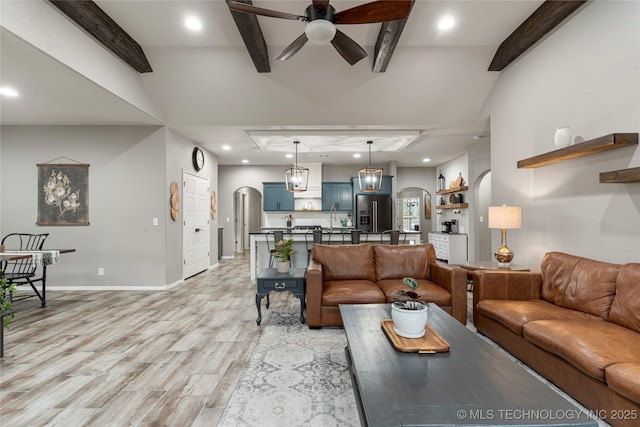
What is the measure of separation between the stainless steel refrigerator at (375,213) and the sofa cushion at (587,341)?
585cm

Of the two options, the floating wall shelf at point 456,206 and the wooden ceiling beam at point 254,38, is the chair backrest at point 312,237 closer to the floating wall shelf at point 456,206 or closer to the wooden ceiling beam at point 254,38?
the wooden ceiling beam at point 254,38

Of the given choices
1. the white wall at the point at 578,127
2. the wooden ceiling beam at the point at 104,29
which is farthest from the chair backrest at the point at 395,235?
the wooden ceiling beam at the point at 104,29

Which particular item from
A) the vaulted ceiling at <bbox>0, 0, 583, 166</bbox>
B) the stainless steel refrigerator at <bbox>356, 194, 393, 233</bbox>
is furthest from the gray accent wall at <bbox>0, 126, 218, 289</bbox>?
the stainless steel refrigerator at <bbox>356, 194, 393, 233</bbox>

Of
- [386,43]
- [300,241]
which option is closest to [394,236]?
[300,241]

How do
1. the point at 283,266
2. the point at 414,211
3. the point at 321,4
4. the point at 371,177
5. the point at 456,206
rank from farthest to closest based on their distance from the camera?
1. the point at 414,211
2. the point at 456,206
3. the point at 371,177
4. the point at 283,266
5. the point at 321,4

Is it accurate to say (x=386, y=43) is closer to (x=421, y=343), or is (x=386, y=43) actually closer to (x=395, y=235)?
(x=395, y=235)

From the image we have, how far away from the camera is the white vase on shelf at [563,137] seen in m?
2.87

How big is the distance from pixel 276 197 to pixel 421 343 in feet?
23.3

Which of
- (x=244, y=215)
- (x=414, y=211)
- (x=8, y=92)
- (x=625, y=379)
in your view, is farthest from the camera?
(x=244, y=215)

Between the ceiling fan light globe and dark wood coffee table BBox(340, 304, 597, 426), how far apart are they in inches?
89.1

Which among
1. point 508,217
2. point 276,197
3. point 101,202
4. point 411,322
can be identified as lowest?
point 411,322

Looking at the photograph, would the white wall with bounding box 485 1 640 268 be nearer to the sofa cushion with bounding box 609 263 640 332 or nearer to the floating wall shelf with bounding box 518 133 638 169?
the floating wall shelf with bounding box 518 133 638 169

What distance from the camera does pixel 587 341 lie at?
1815 mm

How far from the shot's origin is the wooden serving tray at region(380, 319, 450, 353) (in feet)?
5.38
